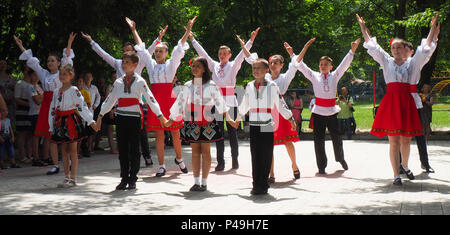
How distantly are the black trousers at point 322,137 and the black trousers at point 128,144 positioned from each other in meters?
3.42

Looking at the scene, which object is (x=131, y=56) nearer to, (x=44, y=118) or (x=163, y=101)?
(x=163, y=101)

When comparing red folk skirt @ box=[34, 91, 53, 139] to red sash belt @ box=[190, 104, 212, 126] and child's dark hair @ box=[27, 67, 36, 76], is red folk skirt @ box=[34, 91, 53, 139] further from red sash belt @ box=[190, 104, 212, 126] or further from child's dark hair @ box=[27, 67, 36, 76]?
red sash belt @ box=[190, 104, 212, 126]

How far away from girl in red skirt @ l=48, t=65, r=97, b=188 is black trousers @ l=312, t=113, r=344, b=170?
4041mm

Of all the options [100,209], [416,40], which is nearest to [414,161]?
[100,209]

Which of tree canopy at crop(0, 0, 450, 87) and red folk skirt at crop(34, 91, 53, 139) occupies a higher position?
tree canopy at crop(0, 0, 450, 87)

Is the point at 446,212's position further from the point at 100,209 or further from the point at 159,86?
the point at 159,86

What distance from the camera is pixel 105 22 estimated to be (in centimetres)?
1391

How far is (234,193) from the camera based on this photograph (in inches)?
305

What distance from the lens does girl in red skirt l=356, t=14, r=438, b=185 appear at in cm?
846

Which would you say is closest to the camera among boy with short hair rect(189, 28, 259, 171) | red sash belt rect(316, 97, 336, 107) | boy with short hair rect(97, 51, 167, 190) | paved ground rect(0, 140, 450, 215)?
paved ground rect(0, 140, 450, 215)

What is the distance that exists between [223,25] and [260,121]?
15.9 meters

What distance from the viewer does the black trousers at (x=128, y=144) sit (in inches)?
320

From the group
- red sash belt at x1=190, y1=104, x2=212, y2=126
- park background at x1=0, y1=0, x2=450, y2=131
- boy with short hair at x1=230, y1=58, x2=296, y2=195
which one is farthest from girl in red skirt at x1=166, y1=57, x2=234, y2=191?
park background at x1=0, y1=0, x2=450, y2=131

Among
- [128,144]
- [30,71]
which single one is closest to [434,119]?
[30,71]
